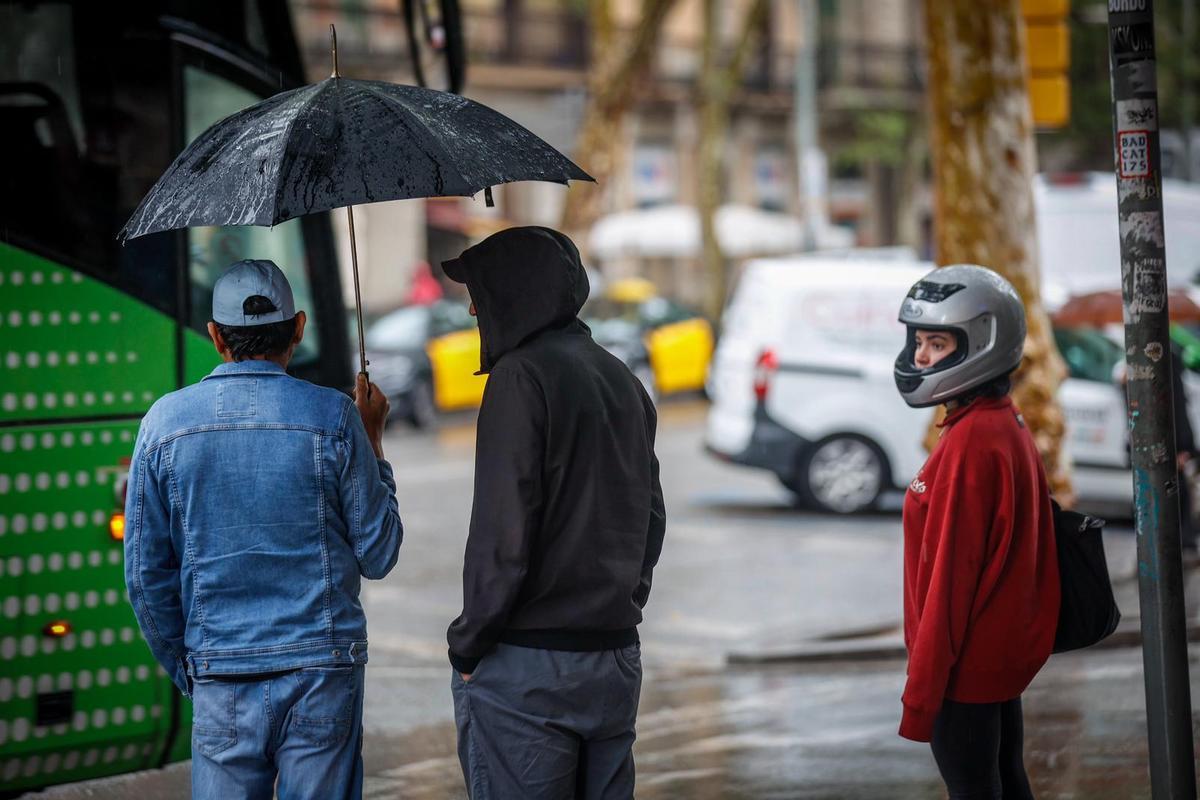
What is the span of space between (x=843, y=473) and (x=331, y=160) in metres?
10.6

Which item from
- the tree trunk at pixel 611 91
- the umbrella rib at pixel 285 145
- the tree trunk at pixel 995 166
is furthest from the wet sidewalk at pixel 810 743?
the tree trunk at pixel 611 91

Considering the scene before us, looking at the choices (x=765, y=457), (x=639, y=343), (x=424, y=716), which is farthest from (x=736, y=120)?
(x=424, y=716)

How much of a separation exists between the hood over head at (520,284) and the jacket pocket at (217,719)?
0.94 meters

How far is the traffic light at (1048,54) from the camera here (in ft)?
36.6

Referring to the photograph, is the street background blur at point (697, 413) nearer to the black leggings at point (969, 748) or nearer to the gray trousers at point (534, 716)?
the gray trousers at point (534, 716)

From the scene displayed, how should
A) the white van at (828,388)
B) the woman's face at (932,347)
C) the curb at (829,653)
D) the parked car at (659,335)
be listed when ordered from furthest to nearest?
1. the parked car at (659,335)
2. the white van at (828,388)
3. the curb at (829,653)
4. the woman's face at (932,347)

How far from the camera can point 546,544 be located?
364cm

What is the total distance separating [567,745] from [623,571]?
394 millimetres

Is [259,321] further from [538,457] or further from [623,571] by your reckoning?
[623,571]

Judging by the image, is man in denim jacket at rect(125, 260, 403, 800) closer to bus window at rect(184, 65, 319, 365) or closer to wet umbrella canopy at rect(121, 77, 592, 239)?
wet umbrella canopy at rect(121, 77, 592, 239)

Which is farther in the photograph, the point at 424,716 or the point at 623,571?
the point at 424,716

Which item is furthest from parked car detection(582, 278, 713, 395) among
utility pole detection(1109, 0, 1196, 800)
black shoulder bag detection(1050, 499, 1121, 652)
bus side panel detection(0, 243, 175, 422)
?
black shoulder bag detection(1050, 499, 1121, 652)

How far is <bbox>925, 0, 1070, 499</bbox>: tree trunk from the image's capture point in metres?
11.3

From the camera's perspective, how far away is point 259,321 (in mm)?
3766
